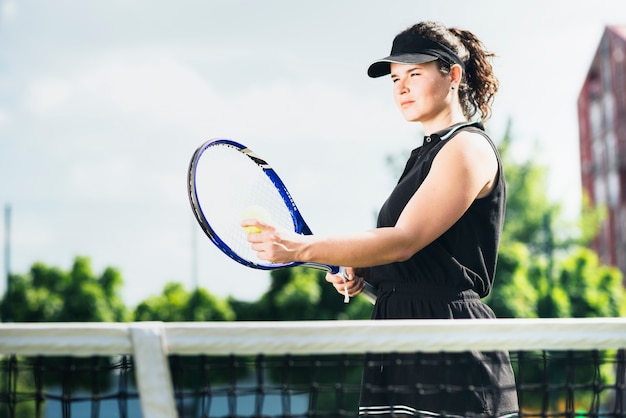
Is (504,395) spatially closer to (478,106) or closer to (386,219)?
(386,219)

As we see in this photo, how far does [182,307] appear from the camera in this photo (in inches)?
1515

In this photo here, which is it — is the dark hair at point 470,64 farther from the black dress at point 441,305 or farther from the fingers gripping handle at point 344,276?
the fingers gripping handle at point 344,276

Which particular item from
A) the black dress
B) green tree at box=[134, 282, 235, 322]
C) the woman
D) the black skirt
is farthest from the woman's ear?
green tree at box=[134, 282, 235, 322]

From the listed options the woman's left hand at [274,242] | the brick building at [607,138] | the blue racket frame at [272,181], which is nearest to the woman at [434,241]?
the woman's left hand at [274,242]

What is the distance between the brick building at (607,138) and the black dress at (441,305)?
125 feet

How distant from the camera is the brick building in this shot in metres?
39.7

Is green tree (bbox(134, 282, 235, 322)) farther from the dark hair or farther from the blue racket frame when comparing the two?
the dark hair

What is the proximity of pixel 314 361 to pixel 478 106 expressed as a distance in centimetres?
106

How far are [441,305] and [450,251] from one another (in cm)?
15

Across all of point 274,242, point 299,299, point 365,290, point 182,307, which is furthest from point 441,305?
point 182,307

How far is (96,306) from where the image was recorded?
127ft

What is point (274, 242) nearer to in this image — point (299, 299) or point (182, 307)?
point (299, 299)

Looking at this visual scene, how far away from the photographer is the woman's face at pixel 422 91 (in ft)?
9.09

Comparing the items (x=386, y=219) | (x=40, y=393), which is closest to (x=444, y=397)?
(x=386, y=219)
